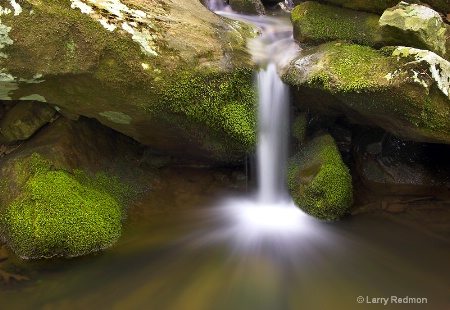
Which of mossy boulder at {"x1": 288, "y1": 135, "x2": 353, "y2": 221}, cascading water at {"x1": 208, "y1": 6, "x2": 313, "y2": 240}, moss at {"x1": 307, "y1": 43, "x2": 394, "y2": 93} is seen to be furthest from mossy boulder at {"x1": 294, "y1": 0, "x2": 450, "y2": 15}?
mossy boulder at {"x1": 288, "y1": 135, "x2": 353, "y2": 221}

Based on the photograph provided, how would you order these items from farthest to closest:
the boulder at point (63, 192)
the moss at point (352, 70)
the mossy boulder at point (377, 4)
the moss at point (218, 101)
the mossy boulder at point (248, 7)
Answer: the mossy boulder at point (248, 7) < the mossy boulder at point (377, 4) < the moss at point (218, 101) < the boulder at point (63, 192) < the moss at point (352, 70)

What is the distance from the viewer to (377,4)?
518 cm

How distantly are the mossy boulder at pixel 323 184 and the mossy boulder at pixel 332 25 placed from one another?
1506 mm

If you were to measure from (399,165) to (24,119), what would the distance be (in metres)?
5.81

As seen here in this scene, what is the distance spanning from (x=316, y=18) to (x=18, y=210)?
194 inches

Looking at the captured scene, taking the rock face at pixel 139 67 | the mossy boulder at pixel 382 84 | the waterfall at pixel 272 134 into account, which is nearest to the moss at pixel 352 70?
the mossy boulder at pixel 382 84

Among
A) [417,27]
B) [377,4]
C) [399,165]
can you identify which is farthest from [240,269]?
[377,4]

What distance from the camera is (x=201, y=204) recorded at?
5832 mm

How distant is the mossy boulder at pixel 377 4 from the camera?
5.14 metres

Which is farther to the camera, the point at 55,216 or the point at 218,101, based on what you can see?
the point at 218,101

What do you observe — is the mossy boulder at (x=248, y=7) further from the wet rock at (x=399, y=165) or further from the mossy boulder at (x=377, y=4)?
the wet rock at (x=399, y=165)

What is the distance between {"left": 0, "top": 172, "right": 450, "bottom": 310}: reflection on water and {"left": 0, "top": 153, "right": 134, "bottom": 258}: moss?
20 centimetres

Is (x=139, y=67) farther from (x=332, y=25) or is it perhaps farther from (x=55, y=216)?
(x=332, y=25)

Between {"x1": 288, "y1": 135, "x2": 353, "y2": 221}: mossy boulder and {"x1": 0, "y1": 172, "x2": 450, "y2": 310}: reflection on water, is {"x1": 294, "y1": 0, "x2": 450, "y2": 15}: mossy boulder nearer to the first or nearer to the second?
{"x1": 288, "y1": 135, "x2": 353, "y2": 221}: mossy boulder
